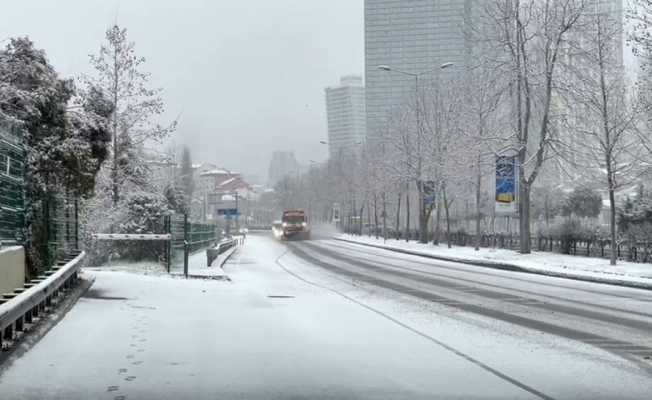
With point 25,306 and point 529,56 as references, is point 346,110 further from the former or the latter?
point 25,306

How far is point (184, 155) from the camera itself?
449 ft

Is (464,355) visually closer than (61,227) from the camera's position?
Yes

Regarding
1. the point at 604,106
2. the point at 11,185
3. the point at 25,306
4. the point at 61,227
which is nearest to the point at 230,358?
the point at 25,306

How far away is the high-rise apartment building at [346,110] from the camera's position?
16200cm

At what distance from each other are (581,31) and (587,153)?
5.54 meters

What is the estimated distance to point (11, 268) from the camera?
1041 centimetres

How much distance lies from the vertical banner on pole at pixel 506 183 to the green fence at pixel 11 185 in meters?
26.7

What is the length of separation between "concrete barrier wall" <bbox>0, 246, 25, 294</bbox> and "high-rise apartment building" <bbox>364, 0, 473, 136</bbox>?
53908 mm

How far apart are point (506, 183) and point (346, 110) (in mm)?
130886

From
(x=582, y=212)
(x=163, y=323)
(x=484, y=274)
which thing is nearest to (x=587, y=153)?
Result: (x=484, y=274)

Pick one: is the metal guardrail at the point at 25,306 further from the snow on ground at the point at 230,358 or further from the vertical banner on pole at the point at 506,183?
the vertical banner on pole at the point at 506,183

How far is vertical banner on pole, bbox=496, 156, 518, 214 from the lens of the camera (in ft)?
115

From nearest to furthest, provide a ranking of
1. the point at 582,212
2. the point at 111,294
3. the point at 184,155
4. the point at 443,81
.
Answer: the point at 111,294 → the point at 443,81 → the point at 582,212 → the point at 184,155

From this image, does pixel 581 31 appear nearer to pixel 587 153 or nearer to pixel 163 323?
pixel 587 153
